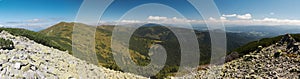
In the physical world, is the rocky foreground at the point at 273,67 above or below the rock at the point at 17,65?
below

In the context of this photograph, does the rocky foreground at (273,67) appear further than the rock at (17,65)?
Yes

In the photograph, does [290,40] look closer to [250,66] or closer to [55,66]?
[250,66]

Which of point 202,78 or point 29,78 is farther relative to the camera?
point 202,78

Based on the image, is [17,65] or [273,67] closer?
[17,65]

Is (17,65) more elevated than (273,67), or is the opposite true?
(17,65)

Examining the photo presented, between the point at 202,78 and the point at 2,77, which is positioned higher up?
the point at 2,77

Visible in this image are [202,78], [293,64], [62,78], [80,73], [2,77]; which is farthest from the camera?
[202,78]

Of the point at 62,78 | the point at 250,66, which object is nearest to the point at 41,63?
the point at 62,78

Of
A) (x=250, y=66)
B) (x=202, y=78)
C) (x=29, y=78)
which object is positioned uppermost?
(x=29, y=78)

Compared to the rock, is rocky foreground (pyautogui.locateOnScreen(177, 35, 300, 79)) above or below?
below

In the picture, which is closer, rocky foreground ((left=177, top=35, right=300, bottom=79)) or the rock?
the rock

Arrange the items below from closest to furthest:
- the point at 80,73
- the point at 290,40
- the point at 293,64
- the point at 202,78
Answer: the point at 80,73
the point at 293,64
the point at 202,78
the point at 290,40
